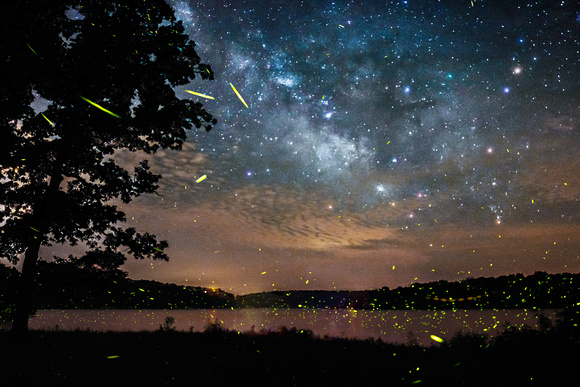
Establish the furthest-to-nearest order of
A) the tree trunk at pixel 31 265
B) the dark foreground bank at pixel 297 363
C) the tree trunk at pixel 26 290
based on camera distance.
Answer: the tree trunk at pixel 26 290
the tree trunk at pixel 31 265
the dark foreground bank at pixel 297 363

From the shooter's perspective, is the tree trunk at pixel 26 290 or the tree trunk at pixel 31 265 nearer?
the tree trunk at pixel 31 265

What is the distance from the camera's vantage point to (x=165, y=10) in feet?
34.5

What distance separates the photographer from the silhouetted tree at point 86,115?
1029cm

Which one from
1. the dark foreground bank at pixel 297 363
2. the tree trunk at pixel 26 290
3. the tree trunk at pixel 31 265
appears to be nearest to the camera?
the dark foreground bank at pixel 297 363

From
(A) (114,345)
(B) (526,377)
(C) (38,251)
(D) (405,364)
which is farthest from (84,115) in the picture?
(B) (526,377)

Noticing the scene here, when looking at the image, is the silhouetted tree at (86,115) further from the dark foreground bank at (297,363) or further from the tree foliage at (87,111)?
the dark foreground bank at (297,363)

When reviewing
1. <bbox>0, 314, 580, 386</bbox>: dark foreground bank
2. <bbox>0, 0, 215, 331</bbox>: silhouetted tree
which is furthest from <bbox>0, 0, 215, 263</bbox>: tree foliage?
<bbox>0, 314, 580, 386</bbox>: dark foreground bank

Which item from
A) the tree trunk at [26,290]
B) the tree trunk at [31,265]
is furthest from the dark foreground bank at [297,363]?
the tree trunk at [31,265]

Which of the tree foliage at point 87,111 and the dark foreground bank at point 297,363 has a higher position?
the tree foliage at point 87,111

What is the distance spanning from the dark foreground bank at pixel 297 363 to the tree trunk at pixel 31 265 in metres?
0.63

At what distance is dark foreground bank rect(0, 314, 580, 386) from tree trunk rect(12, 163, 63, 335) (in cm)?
63

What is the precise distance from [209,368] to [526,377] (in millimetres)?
8367

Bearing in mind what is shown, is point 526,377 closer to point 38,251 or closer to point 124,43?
point 124,43

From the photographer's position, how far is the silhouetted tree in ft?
33.8
